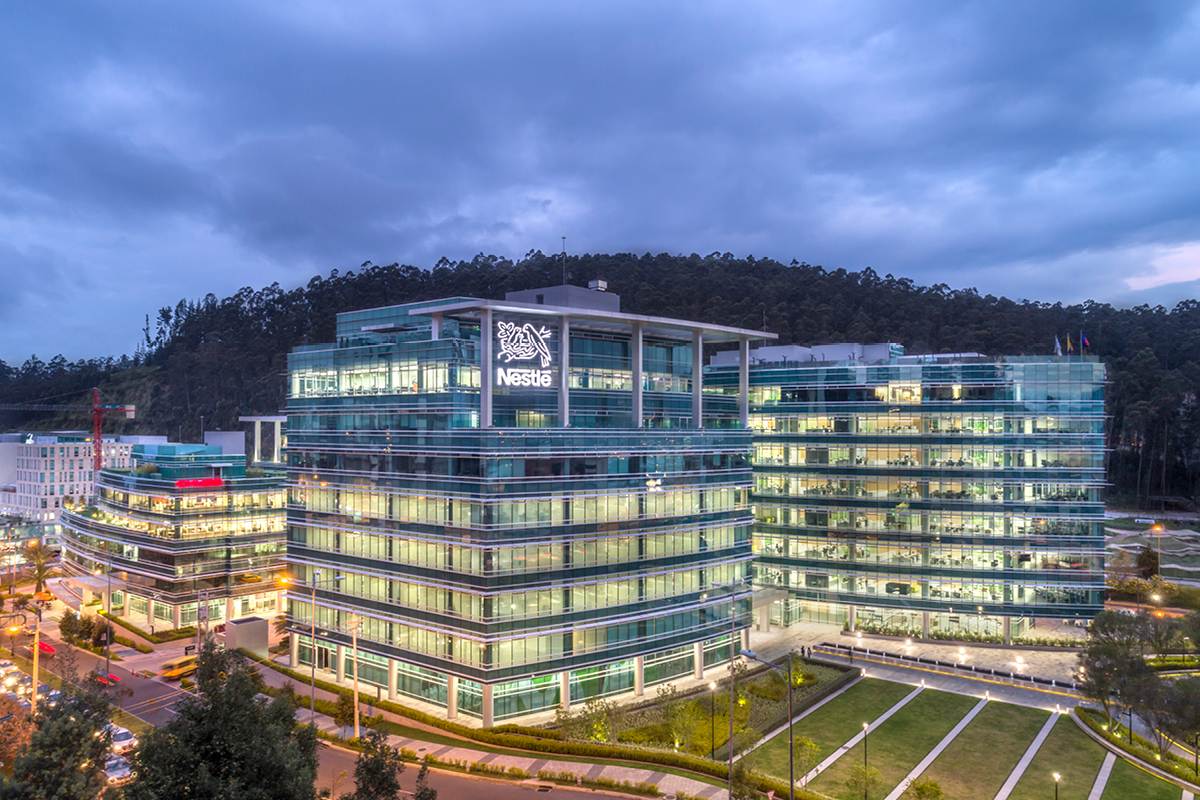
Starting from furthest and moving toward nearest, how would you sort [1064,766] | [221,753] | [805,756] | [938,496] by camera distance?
[938,496] → [1064,766] → [805,756] → [221,753]

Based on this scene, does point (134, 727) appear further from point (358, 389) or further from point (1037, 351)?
point (1037, 351)

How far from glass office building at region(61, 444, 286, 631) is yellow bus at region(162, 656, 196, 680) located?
16.4 meters

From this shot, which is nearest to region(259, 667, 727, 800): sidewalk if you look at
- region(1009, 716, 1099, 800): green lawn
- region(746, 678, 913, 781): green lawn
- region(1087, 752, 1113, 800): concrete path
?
region(746, 678, 913, 781): green lawn

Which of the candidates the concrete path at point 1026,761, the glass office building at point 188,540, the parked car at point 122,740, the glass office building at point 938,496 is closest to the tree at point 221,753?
the parked car at point 122,740

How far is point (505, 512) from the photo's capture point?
65.1 meters

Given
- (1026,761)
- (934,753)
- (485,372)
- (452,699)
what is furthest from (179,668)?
(1026,761)

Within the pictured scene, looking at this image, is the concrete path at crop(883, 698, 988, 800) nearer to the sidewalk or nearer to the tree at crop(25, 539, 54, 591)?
the sidewalk

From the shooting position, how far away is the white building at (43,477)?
569 feet

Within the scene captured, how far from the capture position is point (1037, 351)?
186m

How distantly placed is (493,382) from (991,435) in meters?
62.8

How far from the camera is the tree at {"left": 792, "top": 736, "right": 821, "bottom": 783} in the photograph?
5528 centimetres

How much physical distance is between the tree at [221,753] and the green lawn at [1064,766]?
49.6 m

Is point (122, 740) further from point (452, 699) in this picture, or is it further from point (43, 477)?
point (43, 477)

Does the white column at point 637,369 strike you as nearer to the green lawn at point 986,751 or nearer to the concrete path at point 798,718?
the concrete path at point 798,718
